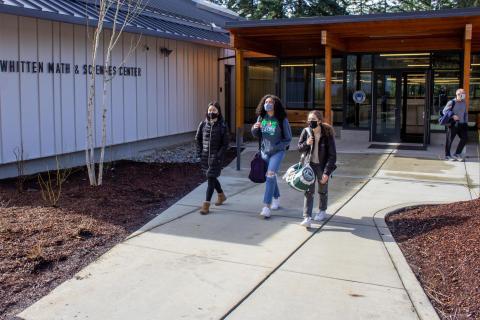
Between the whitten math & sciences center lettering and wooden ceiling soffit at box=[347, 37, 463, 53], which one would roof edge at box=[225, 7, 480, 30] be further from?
wooden ceiling soffit at box=[347, 37, 463, 53]

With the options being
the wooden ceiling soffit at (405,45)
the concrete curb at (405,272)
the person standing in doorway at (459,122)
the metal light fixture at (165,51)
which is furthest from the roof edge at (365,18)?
the concrete curb at (405,272)

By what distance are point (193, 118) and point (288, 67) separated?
4161 mm

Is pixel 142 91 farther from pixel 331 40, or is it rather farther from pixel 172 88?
pixel 331 40

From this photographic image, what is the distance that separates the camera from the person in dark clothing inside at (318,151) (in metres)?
7.19

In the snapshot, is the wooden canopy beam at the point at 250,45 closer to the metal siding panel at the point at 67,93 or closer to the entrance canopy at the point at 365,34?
the entrance canopy at the point at 365,34

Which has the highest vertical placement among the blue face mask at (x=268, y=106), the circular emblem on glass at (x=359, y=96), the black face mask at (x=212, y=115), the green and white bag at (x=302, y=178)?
the circular emblem on glass at (x=359, y=96)

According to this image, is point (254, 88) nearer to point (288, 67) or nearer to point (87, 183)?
point (288, 67)

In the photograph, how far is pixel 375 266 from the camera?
5.72 metres

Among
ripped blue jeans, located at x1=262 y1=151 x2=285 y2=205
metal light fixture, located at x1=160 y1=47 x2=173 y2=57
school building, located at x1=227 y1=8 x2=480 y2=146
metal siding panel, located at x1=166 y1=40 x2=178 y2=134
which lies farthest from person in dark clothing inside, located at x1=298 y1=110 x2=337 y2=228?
metal siding panel, located at x1=166 y1=40 x2=178 y2=134

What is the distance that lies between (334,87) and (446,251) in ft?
41.3

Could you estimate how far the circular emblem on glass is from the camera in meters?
17.0

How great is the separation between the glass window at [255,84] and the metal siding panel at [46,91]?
32.6ft

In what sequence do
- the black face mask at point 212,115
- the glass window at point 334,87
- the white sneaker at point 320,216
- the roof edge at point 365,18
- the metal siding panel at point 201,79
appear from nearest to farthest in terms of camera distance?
the white sneaker at point 320,216 < the black face mask at point 212,115 < the roof edge at point 365,18 < the metal siding panel at point 201,79 < the glass window at point 334,87

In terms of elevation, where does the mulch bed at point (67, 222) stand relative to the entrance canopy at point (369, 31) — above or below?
below
